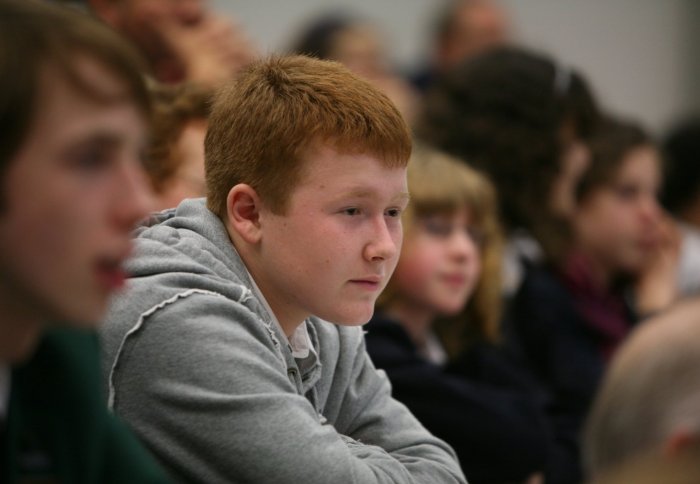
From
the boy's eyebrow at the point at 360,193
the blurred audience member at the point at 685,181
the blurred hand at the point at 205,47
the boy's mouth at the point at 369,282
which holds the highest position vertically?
the boy's eyebrow at the point at 360,193

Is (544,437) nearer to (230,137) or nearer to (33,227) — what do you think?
(230,137)

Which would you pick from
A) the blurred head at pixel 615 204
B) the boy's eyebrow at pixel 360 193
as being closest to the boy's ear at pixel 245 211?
the boy's eyebrow at pixel 360 193

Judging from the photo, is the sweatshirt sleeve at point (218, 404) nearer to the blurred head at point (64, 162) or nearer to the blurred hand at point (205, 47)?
the blurred head at point (64, 162)

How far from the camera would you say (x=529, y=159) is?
3.47 metres

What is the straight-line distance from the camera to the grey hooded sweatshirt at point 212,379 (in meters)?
1.46

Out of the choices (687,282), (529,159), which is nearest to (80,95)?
(529,159)

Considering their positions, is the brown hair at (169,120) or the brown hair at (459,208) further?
the brown hair at (459,208)

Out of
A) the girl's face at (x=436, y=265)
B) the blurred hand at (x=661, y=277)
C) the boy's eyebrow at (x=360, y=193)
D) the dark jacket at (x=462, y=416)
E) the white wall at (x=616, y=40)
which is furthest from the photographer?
the white wall at (x=616, y=40)

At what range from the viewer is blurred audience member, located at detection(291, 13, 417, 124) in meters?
4.81

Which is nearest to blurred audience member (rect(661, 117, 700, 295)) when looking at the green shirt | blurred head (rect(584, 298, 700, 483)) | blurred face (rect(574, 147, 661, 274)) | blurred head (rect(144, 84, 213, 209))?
blurred face (rect(574, 147, 661, 274))

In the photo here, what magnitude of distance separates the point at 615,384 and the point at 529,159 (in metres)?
2.35

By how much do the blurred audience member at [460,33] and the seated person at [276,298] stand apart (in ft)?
13.3

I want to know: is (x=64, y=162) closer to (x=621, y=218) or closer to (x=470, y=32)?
(x=621, y=218)

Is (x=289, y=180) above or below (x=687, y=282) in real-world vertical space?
above
